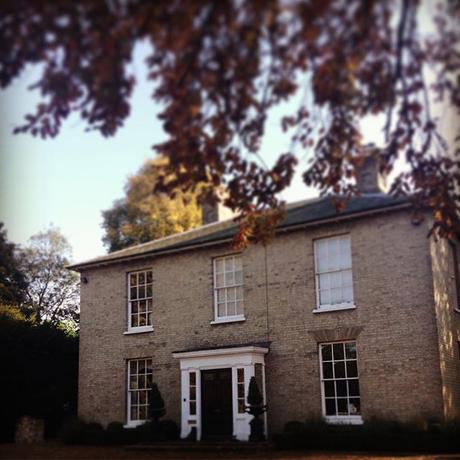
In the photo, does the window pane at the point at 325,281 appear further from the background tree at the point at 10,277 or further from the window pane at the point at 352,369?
the background tree at the point at 10,277

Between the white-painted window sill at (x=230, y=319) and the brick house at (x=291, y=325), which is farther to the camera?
the white-painted window sill at (x=230, y=319)

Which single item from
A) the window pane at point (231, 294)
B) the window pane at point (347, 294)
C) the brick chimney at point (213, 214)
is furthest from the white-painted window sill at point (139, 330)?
the window pane at point (347, 294)

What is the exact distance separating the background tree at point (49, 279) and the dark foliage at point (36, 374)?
36.9 ft

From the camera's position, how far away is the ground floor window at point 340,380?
772 inches

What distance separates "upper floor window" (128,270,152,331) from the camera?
79.7 ft

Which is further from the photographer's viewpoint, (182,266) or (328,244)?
(182,266)

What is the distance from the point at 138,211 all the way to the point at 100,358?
15.7 meters

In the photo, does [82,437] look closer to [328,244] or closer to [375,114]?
[328,244]

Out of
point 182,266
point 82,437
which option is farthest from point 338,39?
point 82,437

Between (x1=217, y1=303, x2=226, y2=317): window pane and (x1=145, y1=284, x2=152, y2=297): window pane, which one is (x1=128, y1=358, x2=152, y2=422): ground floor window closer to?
(x1=145, y1=284, x2=152, y2=297): window pane

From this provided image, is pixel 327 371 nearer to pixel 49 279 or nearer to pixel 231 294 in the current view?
pixel 231 294

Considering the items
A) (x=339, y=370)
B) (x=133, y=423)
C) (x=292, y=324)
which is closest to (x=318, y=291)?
(x=292, y=324)

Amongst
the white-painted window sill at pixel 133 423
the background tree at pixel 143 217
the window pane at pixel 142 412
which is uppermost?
the background tree at pixel 143 217

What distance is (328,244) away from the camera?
21.1 meters
